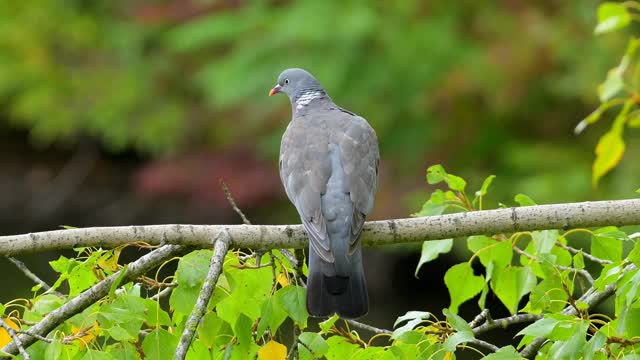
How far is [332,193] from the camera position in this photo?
9.92 feet

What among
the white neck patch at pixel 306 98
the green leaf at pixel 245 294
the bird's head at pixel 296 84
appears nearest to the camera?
the green leaf at pixel 245 294

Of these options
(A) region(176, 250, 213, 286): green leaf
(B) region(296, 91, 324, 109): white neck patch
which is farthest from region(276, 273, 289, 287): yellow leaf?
(B) region(296, 91, 324, 109): white neck patch

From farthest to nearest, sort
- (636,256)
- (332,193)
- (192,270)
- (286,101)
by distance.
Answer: (286,101)
(332,193)
(192,270)
(636,256)

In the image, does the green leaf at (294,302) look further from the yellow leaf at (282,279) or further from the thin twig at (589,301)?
the thin twig at (589,301)

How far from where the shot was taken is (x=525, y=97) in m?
11.1

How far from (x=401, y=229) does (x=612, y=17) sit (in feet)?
2.70

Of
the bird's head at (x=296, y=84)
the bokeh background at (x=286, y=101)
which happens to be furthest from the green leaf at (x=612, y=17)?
the bokeh background at (x=286, y=101)

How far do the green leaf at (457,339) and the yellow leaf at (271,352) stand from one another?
0.33m

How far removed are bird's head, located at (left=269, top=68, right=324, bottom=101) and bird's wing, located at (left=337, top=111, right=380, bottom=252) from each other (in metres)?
0.69

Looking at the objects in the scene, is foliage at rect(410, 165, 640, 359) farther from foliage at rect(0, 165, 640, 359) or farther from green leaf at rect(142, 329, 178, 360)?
green leaf at rect(142, 329, 178, 360)

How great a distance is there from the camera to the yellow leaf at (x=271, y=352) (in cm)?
208

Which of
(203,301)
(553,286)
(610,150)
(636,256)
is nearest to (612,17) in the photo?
(610,150)

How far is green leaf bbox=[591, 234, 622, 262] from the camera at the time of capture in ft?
7.47

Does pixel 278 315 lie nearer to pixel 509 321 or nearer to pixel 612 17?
pixel 509 321
